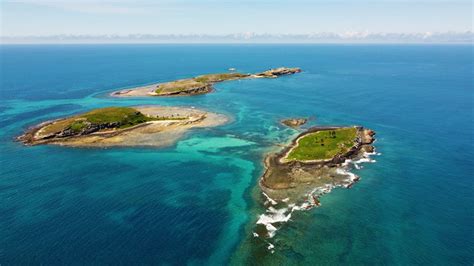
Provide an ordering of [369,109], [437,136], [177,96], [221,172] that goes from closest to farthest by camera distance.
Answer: [221,172]
[437,136]
[369,109]
[177,96]

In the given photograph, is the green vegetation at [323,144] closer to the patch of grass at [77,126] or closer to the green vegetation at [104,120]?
the green vegetation at [104,120]

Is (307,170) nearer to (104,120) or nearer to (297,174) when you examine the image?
(297,174)

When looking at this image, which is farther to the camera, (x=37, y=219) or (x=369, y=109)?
(x=369, y=109)

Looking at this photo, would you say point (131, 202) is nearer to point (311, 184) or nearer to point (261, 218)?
point (261, 218)

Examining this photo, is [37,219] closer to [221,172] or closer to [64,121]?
[221,172]

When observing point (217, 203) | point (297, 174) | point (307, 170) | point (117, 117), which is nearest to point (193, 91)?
point (117, 117)

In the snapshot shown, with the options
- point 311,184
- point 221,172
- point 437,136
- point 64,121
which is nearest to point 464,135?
point 437,136

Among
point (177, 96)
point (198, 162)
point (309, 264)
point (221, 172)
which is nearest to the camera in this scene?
point (309, 264)
